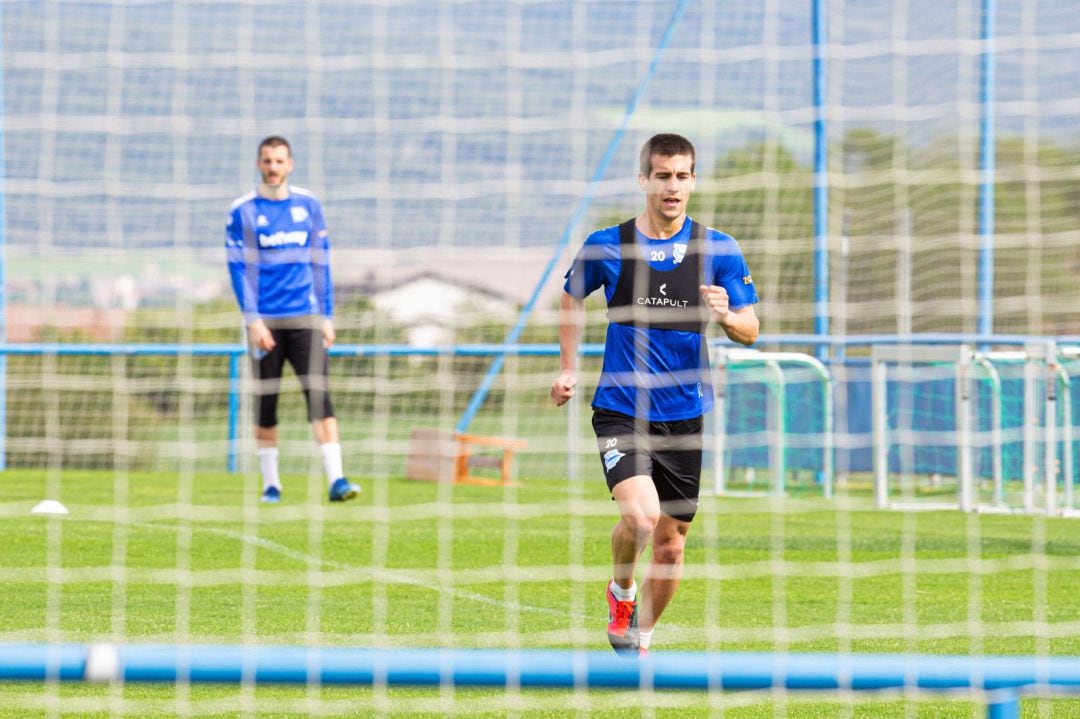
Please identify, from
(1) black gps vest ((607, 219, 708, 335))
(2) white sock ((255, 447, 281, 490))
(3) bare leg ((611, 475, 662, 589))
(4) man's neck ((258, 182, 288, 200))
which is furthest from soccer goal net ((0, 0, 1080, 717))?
(1) black gps vest ((607, 219, 708, 335))

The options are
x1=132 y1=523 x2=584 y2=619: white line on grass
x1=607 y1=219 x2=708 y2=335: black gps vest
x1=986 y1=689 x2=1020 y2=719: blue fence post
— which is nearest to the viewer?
x1=986 y1=689 x2=1020 y2=719: blue fence post

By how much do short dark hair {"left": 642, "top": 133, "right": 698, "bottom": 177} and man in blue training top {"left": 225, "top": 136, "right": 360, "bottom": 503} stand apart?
14.4 feet

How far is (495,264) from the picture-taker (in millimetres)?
11656

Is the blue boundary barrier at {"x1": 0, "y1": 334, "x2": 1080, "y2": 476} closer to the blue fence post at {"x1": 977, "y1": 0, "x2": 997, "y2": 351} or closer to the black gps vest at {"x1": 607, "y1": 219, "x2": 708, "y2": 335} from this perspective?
the blue fence post at {"x1": 977, "y1": 0, "x2": 997, "y2": 351}

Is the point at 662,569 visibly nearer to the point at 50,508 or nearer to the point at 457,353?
the point at 50,508

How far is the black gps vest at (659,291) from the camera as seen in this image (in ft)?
19.6

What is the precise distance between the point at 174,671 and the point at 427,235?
7.20m

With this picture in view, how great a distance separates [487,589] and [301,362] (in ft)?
9.75

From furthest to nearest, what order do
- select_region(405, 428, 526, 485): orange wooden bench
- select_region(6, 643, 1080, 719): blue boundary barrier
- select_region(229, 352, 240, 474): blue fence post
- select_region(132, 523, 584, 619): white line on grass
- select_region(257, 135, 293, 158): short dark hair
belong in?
1. select_region(229, 352, 240, 474): blue fence post
2. select_region(405, 428, 526, 485): orange wooden bench
3. select_region(257, 135, 293, 158): short dark hair
4. select_region(132, 523, 584, 619): white line on grass
5. select_region(6, 643, 1080, 719): blue boundary barrier

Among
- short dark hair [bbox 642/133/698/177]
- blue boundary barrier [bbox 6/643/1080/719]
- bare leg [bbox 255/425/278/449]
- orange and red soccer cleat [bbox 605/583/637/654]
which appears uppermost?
short dark hair [bbox 642/133/698/177]

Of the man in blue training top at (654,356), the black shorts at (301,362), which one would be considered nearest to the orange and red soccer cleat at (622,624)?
the man in blue training top at (654,356)

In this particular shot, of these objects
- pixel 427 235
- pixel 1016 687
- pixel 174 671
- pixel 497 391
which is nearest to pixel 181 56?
pixel 427 235

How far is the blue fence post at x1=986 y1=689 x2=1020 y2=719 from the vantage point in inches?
123

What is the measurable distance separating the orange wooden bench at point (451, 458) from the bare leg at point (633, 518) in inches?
348
